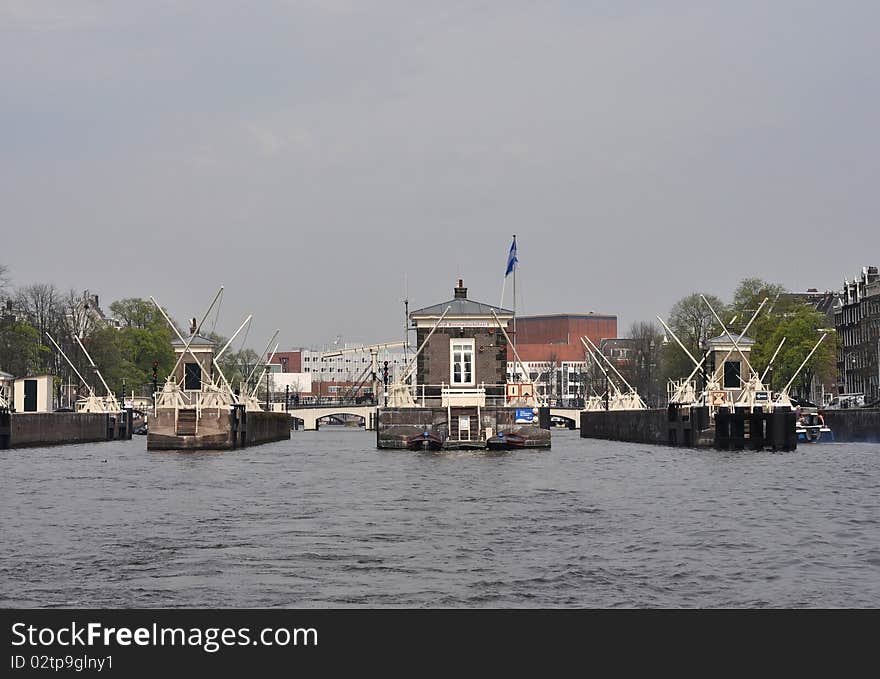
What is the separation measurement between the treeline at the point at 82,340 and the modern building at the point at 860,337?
68977 millimetres

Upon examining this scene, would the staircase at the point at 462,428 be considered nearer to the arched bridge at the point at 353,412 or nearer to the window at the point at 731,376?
the window at the point at 731,376

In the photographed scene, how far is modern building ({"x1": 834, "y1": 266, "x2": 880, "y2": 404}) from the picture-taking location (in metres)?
134

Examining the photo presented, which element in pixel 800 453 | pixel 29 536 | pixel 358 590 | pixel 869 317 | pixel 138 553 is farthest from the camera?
pixel 869 317

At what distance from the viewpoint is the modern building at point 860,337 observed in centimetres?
13412

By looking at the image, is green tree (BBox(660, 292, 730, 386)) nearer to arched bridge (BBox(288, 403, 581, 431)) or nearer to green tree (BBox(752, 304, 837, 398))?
green tree (BBox(752, 304, 837, 398))

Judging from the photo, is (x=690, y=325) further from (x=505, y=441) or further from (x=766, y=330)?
(x=505, y=441)

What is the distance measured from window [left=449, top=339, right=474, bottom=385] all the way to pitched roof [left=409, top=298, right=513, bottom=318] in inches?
71.3

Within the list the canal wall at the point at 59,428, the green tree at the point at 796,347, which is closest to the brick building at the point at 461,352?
the canal wall at the point at 59,428

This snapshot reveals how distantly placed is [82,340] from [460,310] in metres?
62.0

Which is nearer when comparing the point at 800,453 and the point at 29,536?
the point at 29,536

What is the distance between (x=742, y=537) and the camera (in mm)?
34750
